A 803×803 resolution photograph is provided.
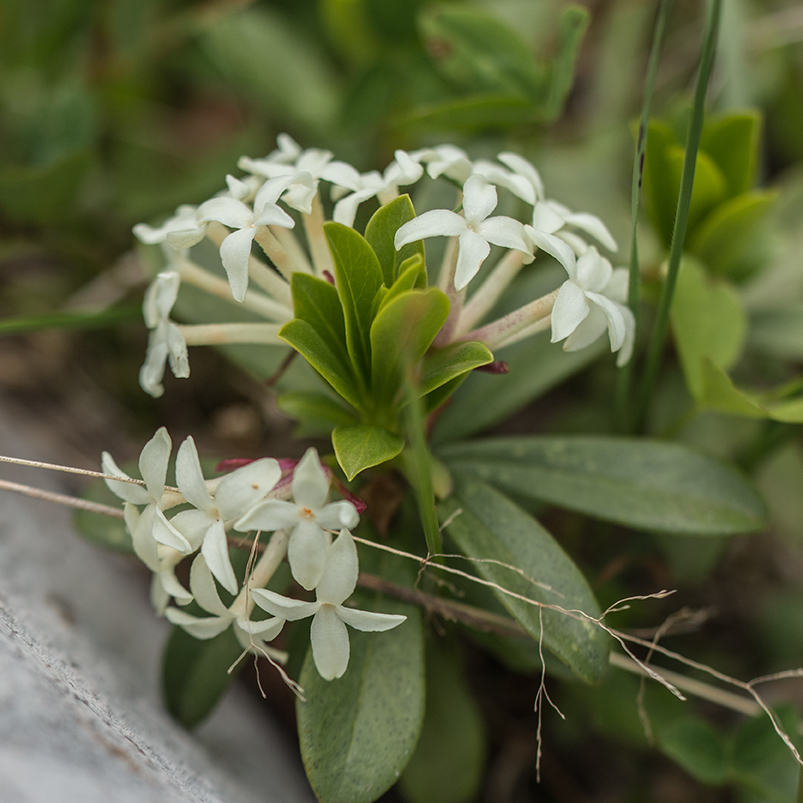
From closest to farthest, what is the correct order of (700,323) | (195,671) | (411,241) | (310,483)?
(310,483) < (411,241) < (195,671) < (700,323)

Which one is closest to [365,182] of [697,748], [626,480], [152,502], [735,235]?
[152,502]

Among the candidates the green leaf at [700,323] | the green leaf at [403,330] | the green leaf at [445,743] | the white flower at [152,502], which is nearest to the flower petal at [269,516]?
the white flower at [152,502]

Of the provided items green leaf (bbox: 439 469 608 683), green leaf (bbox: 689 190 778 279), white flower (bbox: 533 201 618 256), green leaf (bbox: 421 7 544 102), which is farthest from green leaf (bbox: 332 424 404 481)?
green leaf (bbox: 421 7 544 102)

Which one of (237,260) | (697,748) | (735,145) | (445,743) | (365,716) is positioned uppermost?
(735,145)

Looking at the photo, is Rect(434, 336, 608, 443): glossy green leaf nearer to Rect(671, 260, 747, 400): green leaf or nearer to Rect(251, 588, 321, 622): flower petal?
Rect(671, 260, 747, 400): green leaf

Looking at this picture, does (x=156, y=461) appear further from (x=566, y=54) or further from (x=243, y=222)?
(x=566, y=54)

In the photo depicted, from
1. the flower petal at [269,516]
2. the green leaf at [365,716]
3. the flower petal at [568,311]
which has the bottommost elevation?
the green leaf at [365,716]

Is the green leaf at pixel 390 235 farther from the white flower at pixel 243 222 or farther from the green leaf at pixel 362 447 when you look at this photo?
the green leaf at pixel 362 447
